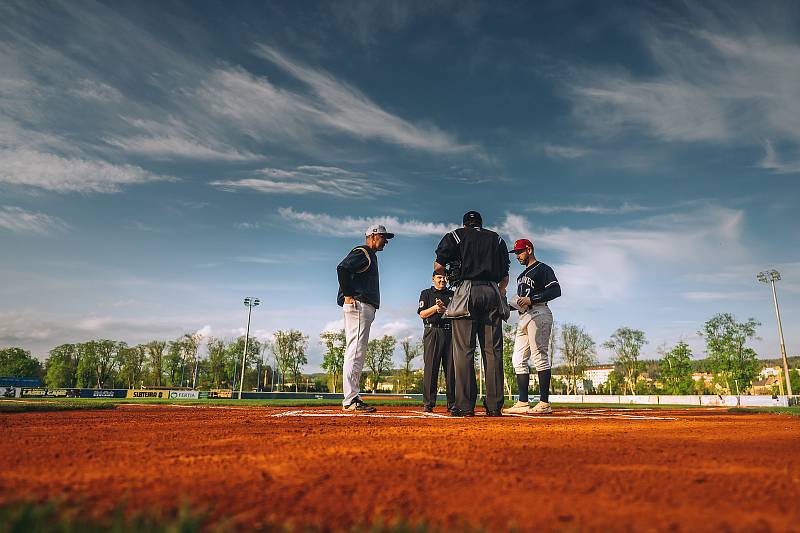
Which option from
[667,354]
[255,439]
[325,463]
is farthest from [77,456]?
[667,354]

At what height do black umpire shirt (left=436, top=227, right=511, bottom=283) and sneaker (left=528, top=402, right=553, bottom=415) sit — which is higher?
black umpire shirt (left=436, top=227, right=511, bottom=283)

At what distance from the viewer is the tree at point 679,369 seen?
163 feet

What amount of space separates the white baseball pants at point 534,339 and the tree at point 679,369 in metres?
50.5

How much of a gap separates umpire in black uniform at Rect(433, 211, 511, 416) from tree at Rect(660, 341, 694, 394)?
52510 millimetres

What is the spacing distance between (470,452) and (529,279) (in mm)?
5083

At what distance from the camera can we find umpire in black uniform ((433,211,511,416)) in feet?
17.5

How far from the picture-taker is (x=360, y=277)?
6.49m

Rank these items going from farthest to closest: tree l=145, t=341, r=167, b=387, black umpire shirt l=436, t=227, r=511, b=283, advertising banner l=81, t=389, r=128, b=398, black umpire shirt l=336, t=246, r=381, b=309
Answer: tree l=145, t=341, r=167, b=387 → advertising banner l=81, t=389, r=128, b=398 → black umpire shirt l=336, t=246, r=381, b=309 → black umpire shirt l=436, t=227, r=511, b=283

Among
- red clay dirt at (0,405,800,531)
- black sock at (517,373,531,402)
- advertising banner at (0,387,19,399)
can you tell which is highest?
black sock at (517,373,531,402)

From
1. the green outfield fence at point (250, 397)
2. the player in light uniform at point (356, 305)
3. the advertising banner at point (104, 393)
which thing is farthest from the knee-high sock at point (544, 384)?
the advertising banner at point (104, 393)

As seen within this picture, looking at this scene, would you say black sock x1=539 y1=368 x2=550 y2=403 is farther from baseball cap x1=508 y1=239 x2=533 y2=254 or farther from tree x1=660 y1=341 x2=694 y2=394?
tree x1=660 y1=341 x2=694 y2=394

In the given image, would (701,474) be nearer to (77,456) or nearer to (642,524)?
(642,524)

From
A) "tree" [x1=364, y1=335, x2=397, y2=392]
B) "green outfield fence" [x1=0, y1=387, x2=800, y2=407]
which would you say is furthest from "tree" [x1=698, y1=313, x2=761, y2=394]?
"tree" [x1=364, y1=335, x2=397, y2=392]

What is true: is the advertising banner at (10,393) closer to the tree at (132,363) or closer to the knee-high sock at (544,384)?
the tree at (132,363)
